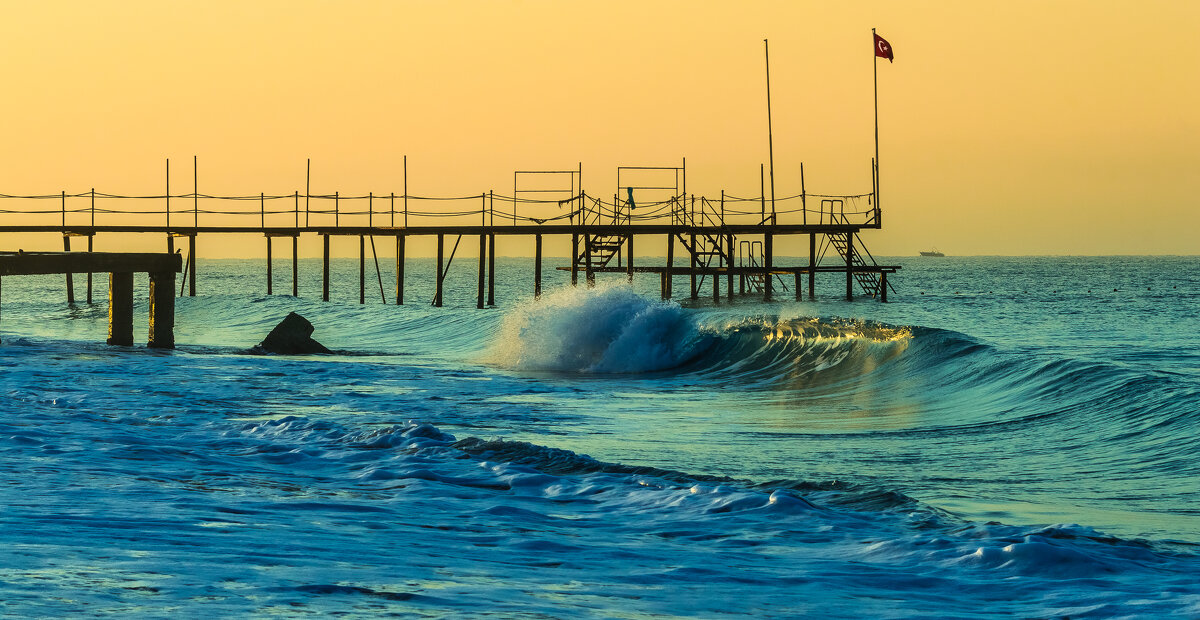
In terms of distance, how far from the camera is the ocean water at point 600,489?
499 centimetres

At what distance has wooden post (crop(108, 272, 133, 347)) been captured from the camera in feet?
68.7

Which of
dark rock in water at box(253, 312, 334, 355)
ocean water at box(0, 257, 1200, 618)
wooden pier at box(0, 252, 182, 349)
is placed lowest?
ocean water at box(0, 257, 1200, 618)

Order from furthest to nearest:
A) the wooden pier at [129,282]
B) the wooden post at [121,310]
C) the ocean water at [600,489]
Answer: the wooden post at [121,310]
the wooden pier at [129,282]
the ocean water at [600,489]

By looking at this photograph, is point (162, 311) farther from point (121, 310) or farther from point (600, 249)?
point (600, 249)

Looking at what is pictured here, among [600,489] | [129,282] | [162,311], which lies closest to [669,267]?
[162,311]

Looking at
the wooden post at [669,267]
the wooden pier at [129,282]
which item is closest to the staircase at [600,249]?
the wooden post at [669,267]

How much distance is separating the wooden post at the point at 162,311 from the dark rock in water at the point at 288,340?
1.80 metres

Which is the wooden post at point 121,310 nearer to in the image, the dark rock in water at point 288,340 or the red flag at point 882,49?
the dark rock in water at point 288,340

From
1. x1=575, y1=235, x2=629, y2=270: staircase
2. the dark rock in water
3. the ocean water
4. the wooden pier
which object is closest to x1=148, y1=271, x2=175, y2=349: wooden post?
the wooden pier

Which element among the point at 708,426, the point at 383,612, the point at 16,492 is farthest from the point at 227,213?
the point at 383,612

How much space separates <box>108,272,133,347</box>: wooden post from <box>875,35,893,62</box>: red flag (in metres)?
27.5

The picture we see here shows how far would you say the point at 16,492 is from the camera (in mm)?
6723

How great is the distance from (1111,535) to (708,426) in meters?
5.35

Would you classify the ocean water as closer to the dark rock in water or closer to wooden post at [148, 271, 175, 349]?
the dark rock in water
